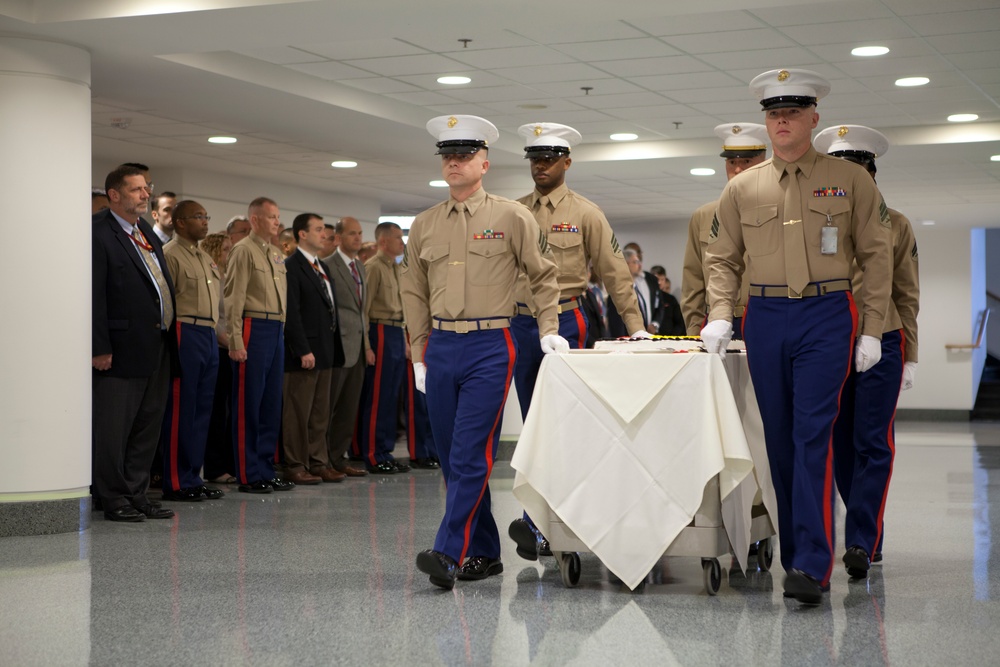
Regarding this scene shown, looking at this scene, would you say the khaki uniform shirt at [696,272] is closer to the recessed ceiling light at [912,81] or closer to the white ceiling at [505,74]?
the white ceiling at [505,74]

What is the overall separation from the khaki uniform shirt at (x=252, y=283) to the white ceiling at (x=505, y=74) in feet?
3.80

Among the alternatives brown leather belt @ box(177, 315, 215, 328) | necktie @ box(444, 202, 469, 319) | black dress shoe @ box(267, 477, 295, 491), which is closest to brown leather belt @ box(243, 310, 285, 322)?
brown leather belt @ box(177, 315, 215, 328)

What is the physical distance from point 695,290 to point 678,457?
1577 millimetres

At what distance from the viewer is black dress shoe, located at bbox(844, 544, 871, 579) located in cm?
492

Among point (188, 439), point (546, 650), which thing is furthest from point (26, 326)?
point (546, 650)

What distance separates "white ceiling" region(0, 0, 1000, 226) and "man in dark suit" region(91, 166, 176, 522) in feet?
3.38

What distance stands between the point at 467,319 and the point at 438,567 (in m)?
0.98

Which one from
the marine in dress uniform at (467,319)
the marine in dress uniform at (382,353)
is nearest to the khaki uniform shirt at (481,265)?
the marine in dress uniform at (467,319)

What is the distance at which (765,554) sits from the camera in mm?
5168

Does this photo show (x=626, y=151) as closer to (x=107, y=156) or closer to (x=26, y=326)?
(x=107, y=156)

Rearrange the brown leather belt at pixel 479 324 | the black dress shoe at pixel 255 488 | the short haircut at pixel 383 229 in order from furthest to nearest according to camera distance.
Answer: the short haircut at pixel 383 229 → the black dress shoe at pixel 255 488 → the brown leather belt at pixel 479 324

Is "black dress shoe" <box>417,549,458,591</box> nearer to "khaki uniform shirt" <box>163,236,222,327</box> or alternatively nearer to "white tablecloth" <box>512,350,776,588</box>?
"white tablecloth" <box>512,350,776,588</box>

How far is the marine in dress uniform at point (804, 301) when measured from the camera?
448 centimetres

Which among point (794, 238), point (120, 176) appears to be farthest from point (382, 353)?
point (794, 238)
